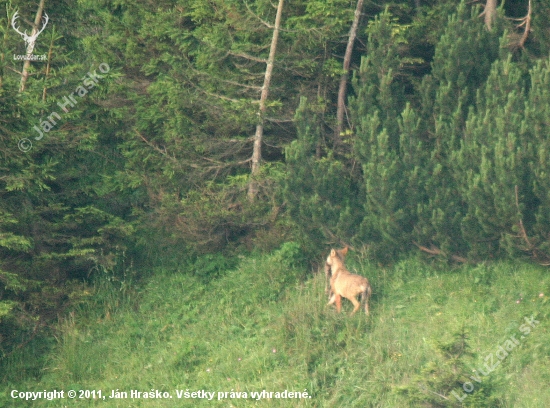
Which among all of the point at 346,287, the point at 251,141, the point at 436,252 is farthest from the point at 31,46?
the point at 436,252

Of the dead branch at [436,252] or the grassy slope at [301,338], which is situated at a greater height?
the dead branch at [436,252]

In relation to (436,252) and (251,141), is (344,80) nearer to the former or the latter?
(251,141)

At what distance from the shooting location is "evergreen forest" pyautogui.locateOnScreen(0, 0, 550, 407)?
11.3m

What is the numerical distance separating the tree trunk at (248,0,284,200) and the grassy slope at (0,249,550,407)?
4.66ft

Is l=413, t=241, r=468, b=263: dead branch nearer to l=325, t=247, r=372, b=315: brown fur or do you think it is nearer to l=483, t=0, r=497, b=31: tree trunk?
l=325, t=247, r=372, b=315: brown fur

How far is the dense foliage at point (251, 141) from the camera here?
12.1 metres

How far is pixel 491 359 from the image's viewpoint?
10469mm

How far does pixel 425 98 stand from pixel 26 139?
649 cm

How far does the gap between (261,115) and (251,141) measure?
953 mm

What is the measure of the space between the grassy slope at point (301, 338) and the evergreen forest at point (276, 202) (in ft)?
0.12

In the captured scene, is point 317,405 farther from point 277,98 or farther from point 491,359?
point 277,98

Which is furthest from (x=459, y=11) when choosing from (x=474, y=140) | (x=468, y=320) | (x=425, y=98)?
(x=468, y=320)

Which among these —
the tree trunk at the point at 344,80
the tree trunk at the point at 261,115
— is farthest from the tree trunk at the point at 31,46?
the tree trunk at the point at 344,80

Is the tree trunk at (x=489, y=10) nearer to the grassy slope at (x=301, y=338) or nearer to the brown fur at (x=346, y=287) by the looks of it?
the grassy slope at (x=301, y=338)
